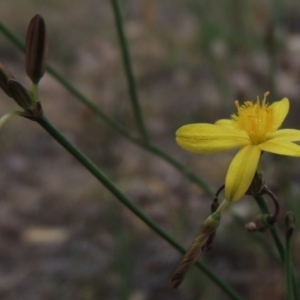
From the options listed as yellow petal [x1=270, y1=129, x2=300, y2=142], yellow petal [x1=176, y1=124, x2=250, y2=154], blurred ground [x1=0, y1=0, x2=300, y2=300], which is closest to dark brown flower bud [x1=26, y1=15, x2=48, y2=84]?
yellow petal [x1=176, y1=124, x2=250, y2=154]

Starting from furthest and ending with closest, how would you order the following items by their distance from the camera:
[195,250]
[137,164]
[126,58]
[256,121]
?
[137,164] → [126,58] → [256,121] → [195,250]

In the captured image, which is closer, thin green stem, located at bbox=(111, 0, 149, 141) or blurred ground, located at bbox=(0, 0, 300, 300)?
thin green stem, located at bbox=(111, 0, 149, 141)

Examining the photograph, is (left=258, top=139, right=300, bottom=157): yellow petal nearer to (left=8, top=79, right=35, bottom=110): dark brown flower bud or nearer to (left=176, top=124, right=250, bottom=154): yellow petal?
(left=176, top=124, right=250, bottom=154): yellow petal

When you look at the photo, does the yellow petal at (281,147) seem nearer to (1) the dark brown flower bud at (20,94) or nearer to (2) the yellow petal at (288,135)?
(2) the yellow petal at (288,135)

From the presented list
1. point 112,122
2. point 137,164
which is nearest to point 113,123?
point 112,122

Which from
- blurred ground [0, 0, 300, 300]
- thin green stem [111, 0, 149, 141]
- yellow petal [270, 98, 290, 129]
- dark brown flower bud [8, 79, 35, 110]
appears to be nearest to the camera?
dark brown flower bud [8, 79, 35, 110]

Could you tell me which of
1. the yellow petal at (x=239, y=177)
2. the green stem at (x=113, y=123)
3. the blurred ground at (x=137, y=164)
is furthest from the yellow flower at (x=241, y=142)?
the blurred ground at (x=137, y=164)

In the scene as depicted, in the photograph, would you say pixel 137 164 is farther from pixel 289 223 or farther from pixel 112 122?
pixel 289 223

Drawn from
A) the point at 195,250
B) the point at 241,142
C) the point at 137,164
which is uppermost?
the point at 137,164
